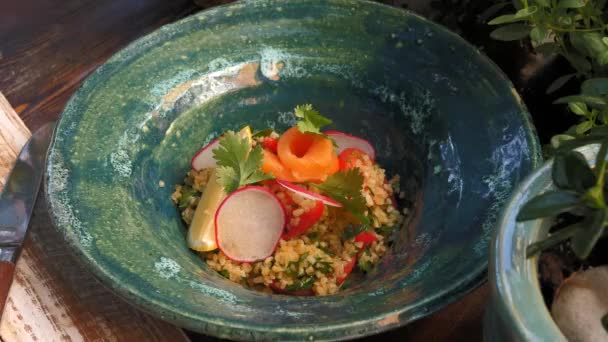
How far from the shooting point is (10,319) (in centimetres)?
101

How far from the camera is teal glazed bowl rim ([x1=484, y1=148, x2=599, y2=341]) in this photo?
1.91 ft

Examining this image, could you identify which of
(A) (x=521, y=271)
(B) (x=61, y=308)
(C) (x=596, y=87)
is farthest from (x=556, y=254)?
(B) (x=61, y=308)

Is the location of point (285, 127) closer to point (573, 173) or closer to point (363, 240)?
point (363, 240)

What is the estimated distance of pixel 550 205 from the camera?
22.1 inches

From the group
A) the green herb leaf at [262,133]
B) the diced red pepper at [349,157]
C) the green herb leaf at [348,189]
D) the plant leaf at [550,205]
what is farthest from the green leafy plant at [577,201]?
the green herb leaf at [262,133]

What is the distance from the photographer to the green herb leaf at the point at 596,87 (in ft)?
2.73

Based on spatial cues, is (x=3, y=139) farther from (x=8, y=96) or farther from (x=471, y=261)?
(x=471, y=261)

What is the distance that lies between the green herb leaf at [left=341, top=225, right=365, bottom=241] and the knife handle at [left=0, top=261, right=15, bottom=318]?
0.56 meters

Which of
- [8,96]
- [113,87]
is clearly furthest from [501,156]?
[8,96]

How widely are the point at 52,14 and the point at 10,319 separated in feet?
3.41

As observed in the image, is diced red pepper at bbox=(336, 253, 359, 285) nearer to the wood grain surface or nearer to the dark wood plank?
the wood grain surface

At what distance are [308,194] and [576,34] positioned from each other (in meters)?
0.50

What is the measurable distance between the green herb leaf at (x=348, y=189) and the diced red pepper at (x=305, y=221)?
32mm

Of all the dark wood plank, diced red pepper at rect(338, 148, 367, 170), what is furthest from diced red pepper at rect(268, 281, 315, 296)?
the dark wood plank
